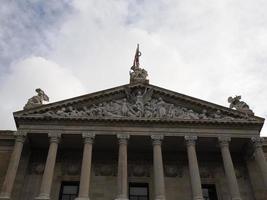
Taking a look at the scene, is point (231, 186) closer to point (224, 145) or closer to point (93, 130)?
point (224, 145)

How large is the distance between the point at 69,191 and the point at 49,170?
11.9ft

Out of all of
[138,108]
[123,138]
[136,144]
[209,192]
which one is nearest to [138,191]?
[136,144]

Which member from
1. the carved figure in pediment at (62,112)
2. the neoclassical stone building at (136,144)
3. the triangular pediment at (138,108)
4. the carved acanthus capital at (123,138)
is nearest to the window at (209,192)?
the neoclassical stone building at (136,144)

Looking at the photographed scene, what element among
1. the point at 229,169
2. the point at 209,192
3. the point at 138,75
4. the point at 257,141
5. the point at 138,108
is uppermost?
the point at 138,75

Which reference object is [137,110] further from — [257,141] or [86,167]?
[257,141]

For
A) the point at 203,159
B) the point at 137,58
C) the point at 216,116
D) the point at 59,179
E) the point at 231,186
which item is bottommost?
the point at 231,186

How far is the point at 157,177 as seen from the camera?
25000 millimetres

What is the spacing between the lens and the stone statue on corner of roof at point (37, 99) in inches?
1131

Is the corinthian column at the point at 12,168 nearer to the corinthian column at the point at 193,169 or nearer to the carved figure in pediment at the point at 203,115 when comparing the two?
the corinthian column at the point at 193,169

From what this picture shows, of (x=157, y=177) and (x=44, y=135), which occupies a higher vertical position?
(x=44, y=135)

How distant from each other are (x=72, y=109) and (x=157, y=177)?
28.1 feet

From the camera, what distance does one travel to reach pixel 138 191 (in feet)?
92.1

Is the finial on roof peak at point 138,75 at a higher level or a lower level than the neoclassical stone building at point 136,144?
higher

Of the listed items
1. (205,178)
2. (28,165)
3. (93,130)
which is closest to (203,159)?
(205,178)
